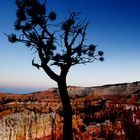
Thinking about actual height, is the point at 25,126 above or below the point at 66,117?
below

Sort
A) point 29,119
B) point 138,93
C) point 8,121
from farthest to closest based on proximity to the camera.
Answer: point 138,93 < point 29,119 < point 8,121

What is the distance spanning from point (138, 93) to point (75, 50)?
31.4 metres

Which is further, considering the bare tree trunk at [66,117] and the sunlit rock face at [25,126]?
the sunlit rock face at [25,126]

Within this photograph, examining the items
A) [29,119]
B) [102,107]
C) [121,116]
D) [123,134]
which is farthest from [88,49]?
[102,107]

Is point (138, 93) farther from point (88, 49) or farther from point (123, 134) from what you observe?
point (88, 49)

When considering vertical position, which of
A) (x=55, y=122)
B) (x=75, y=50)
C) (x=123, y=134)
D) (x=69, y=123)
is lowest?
(x=123, y=134)

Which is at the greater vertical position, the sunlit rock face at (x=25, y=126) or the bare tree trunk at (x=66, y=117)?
the bare tree trunk at (x=66, y=117)

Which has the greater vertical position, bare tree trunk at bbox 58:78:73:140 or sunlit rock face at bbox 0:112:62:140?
bare tree trunk at bbox 58:78:73:140

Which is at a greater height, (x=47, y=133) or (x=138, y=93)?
(x=138, y=93)

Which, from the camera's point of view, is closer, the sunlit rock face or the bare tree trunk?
the bare tree trunk

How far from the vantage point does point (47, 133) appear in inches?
821

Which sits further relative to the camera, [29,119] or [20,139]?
[29,119]

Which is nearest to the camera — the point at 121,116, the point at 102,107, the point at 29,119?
the point at 29,119

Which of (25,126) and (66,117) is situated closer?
(66,117)
